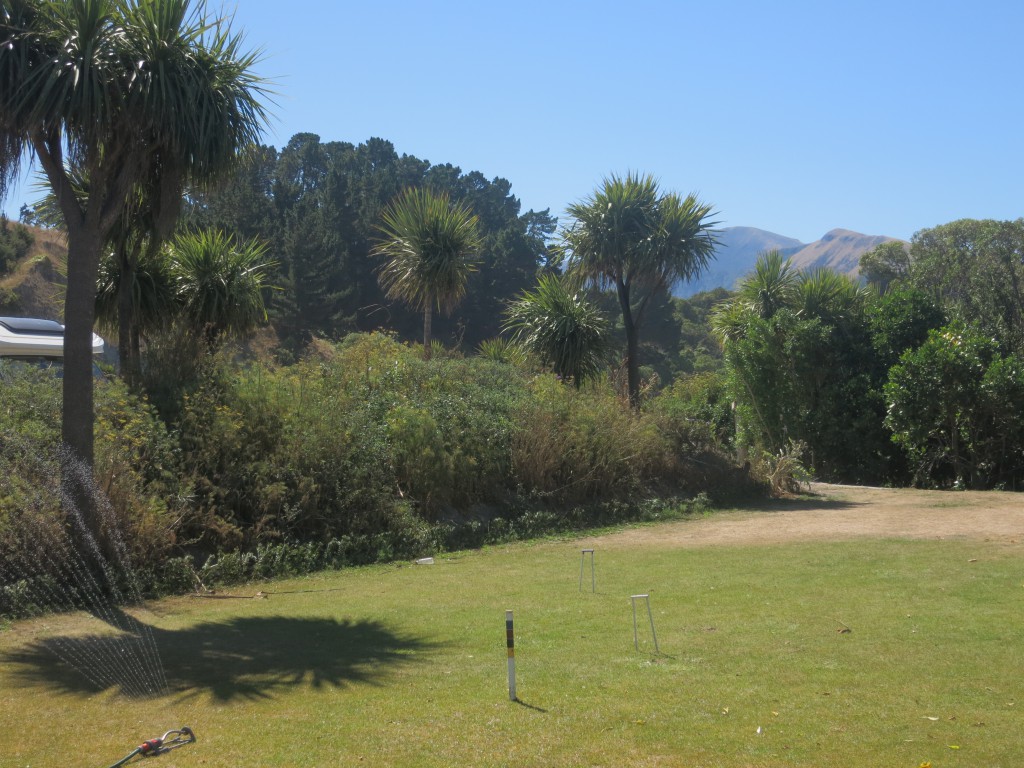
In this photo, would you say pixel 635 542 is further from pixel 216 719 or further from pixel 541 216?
pixel 541 216

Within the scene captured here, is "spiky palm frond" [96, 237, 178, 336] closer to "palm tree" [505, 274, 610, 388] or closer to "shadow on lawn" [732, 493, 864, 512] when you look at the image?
"palm tree" [505, 274, 610, 388]

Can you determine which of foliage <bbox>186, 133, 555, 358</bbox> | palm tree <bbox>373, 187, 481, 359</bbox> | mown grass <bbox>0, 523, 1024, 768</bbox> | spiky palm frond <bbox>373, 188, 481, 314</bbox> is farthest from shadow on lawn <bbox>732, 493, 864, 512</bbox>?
foliage <bbox>186, 133, 555, 358</bbox>

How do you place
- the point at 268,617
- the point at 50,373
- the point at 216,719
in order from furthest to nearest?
the point at 50,373
the point at 268,617
the point at 216,719

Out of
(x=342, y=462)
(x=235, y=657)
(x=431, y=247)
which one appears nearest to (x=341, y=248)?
(x=431, y=247)

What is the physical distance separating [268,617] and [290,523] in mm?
4850

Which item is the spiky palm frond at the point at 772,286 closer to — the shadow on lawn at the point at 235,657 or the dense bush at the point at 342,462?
the dense bush at the point at 342,462

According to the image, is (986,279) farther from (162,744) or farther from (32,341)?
(162,744)

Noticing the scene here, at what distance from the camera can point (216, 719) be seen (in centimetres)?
711

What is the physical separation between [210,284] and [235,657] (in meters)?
11.3

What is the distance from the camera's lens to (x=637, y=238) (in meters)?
28.3

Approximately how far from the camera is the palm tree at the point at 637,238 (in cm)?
2802

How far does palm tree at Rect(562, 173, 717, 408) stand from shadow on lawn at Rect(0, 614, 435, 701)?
60.7 ft

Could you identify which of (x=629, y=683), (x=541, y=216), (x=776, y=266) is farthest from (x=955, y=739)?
(x=541, y=216)

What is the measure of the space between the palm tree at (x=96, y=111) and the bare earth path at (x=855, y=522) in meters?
10.0
